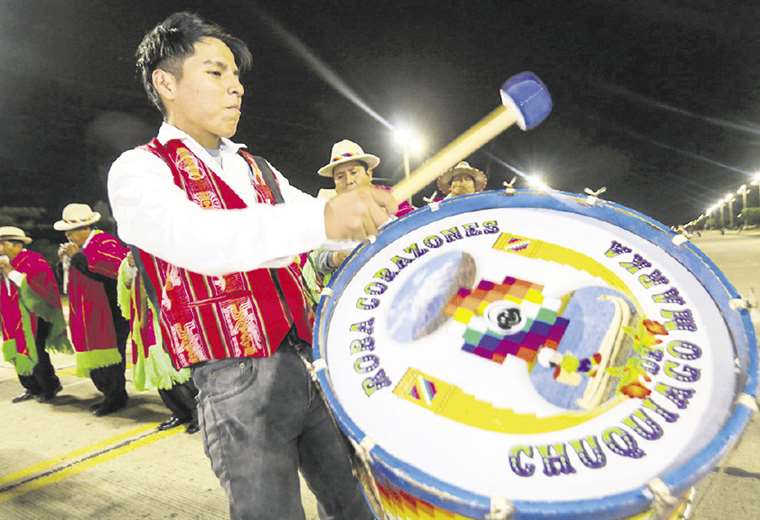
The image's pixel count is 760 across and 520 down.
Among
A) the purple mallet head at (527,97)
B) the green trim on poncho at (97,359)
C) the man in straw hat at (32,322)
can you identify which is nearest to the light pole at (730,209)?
the green trim on poncho at (97,359)

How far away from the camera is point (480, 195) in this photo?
4.17 ft

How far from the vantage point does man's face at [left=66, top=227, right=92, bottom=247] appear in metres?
5.06

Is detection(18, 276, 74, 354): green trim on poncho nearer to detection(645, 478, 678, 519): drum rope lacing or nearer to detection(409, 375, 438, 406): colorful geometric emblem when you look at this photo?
detection(409, 375, 438, 406): colorful geometric emblem

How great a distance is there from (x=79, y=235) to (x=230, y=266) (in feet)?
16.3

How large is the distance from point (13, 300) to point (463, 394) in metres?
6.03

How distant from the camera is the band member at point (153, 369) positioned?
3.72 meters

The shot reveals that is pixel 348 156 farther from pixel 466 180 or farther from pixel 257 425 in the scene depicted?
pixel 257 425

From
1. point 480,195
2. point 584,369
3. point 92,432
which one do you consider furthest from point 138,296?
point 584,369

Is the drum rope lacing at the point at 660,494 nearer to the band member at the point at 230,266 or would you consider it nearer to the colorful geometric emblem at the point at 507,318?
the colorful geometric emblem at the point at 507,318

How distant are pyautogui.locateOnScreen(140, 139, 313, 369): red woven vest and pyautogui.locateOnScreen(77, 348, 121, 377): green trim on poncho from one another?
12.9 feet

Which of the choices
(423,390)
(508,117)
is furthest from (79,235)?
(423,390)

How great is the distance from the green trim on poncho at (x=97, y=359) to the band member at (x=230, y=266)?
12.9 feet

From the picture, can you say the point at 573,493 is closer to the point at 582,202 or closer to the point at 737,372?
the point at 737,372

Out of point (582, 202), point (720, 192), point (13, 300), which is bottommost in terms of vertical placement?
point (13, 300)
